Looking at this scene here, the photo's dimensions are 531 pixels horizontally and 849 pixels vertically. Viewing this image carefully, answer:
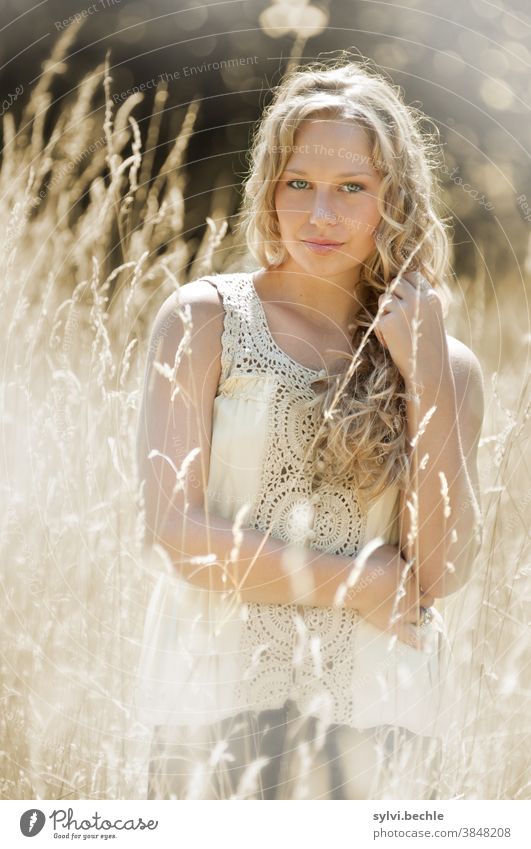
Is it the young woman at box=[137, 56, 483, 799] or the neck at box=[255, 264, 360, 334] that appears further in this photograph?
the neck at box=[255, 264, 360, 334]

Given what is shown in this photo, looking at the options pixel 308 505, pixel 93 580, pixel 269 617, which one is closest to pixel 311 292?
pixel 308 505

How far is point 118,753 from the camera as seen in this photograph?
6.79 ft

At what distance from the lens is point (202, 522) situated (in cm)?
169

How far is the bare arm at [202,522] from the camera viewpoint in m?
1.70

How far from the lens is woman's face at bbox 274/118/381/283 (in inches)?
72.8

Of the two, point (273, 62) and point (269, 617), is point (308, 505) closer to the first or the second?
point (269, 617)

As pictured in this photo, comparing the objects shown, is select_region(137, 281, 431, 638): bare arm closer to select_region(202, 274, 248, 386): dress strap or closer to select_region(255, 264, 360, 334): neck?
select_region(202, 274, 248, 386): dress strap

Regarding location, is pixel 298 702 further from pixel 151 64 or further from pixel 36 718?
pixel 151 64

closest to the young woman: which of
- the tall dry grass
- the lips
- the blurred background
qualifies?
the lips

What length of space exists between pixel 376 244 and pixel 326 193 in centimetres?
18

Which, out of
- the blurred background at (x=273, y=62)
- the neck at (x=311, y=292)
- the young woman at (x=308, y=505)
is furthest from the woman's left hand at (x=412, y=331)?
the blurred background at (x=273, y=62)

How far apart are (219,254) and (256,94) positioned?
2.06ft

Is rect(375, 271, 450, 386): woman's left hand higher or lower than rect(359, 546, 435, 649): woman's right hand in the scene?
higher

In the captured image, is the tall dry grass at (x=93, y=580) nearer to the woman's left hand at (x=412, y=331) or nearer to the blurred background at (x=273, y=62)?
the woman's left hand at (x=412, y=331)
